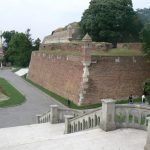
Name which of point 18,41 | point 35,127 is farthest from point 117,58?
point 18,41

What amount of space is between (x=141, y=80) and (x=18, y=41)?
52.4 m

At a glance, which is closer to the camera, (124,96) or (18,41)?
(124,96)

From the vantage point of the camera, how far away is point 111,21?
1425 inches

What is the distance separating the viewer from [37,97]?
104 ft

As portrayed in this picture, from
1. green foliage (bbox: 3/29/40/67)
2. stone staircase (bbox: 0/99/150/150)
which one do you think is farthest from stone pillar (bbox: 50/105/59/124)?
green foliage (bbox: 3/29/40/67)

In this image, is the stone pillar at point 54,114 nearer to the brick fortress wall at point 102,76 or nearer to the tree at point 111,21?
the brick fortress wall at point 102,76

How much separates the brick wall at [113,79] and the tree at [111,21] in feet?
34.5

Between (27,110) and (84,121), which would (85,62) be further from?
(84,121)

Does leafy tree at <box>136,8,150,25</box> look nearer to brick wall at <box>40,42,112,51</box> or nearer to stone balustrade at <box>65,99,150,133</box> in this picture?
brick wall at <box>40,42,112,51</box>

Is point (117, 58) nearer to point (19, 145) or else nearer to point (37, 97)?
point (37, 97)

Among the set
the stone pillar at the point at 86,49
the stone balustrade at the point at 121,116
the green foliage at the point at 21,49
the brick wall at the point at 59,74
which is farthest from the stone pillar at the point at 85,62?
the green foliage at the point at 21,49

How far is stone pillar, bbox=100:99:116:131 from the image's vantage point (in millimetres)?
11156

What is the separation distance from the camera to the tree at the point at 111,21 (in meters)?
36.3

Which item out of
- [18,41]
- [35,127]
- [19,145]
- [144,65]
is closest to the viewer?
[19,145]
